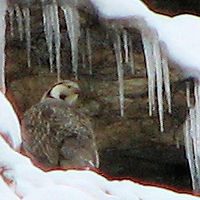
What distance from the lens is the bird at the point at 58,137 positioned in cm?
432

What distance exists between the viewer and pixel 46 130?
14.8ft

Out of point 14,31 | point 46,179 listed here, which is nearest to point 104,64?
point 14,31

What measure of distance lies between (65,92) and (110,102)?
0.54m

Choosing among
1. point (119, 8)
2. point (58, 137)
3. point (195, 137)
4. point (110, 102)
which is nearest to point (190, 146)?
point (195, 137)

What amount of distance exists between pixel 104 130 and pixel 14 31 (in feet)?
3.20

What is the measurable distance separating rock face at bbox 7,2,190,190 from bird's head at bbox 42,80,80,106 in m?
0.24

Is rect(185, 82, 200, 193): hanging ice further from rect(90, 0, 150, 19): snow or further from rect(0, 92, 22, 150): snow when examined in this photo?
rect(0, 92, 22, 150): snow

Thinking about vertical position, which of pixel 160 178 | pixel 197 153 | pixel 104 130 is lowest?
pixel 160 178

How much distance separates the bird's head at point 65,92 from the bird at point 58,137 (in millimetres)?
186

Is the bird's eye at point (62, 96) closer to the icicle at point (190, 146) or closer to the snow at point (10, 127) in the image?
the icicle at point (190, 146)

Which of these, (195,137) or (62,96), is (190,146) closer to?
(195,137)

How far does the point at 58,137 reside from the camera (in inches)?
174

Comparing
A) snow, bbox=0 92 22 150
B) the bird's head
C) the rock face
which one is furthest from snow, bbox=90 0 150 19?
the rock face

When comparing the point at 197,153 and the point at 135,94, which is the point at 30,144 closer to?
the point at 197,153
